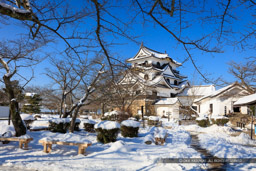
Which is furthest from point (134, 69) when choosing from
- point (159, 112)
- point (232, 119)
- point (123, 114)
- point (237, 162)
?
point (159, 112)

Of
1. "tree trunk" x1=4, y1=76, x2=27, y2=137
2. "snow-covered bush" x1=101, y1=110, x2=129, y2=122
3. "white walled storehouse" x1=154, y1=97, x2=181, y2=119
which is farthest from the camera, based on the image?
"white walled storehouse" x1=154, y1=97, x2=181, y2=119

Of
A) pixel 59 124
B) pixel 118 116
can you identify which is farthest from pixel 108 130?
pixel 118 116

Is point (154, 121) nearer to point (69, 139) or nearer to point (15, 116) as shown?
point (69, 139)

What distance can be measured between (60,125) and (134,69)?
1020cm

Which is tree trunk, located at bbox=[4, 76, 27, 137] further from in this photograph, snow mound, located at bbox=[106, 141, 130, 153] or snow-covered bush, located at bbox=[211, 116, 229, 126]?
snow-covered bush, located at bbox=[211, 116, 229, 126]

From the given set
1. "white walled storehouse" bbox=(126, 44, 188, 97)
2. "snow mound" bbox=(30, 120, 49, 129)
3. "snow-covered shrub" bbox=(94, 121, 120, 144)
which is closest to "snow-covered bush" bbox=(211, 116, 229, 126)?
"snow-covered shrub" bbox=(94, 121, 120, 144)

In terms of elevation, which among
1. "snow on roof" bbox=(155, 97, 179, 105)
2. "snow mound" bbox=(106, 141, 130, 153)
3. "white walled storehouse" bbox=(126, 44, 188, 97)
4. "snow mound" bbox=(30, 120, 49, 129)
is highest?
"white walled storehouse" bbox=(126, 44, 188, 97)

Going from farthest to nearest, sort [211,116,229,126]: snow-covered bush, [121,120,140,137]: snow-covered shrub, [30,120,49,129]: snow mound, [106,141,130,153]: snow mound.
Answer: [211,116,229,126]: snow-covered bush → [30,120,49,129]: snow mound → [121,120,140,137]: snow-covered shrub → [106,141,130,153]: snow mound

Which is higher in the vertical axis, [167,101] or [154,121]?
[167,101]

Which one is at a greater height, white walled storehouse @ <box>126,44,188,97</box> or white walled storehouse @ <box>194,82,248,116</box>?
white walled storehouse @ <box>126,44,188,97</box>

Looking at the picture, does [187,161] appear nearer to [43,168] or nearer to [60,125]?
[43,168]

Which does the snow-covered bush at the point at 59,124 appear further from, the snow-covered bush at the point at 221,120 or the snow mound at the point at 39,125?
the snow-covered bush at the point at 221,120

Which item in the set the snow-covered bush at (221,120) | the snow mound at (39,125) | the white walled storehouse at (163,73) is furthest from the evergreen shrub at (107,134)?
the white walled storehouse at (163,73)

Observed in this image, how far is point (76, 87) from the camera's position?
13.8 meters
